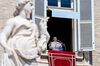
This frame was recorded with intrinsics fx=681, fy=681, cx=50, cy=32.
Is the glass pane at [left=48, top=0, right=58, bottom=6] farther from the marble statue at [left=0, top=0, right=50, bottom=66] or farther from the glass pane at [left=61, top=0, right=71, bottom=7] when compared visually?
the marble statue at [left=0, top=0, right=50, bottom=66]

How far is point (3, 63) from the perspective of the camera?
368 inches

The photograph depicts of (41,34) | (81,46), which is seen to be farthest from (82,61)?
(41,34)

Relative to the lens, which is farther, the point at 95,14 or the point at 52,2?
the point at 95,14

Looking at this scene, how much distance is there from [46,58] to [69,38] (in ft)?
5.09

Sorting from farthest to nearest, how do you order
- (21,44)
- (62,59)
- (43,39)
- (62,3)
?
(62,3) < (62,59) < (43,39) < (21,44)

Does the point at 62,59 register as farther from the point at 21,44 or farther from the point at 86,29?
the point at 21,44

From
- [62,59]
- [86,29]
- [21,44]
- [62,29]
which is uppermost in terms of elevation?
[21,44]

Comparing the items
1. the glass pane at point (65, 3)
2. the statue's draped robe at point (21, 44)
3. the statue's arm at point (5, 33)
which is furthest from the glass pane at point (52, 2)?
the statue's arm at point (5, 33)

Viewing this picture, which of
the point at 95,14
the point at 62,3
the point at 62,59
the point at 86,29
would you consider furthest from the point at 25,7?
the point at 95,14

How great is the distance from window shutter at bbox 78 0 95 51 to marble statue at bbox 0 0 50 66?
9329 mm

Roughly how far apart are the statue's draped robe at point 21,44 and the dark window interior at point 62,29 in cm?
988

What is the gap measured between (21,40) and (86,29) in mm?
9801

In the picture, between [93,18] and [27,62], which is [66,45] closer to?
[93,18]

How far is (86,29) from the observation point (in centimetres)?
1917
